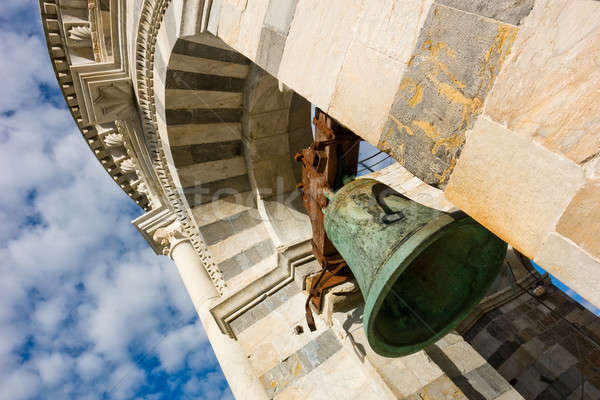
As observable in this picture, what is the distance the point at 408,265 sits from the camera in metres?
1.58

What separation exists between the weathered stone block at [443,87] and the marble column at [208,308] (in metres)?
2.80

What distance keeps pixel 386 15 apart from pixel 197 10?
1.65 metres

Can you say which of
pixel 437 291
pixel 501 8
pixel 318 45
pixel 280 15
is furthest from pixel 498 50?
pixel 437 291

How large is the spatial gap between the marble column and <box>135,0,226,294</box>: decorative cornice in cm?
26

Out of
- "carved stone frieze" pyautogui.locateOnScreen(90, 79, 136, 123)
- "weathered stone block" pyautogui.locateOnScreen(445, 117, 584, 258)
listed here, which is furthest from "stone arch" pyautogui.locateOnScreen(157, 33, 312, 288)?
"weathered stone block" pyautogui.locateOnScreen(445, 117, 584, 258)

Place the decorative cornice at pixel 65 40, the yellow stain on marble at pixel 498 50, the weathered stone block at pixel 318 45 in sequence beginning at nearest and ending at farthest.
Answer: the yellow stain on marble at pixel 498 50
the weathered stone block at pixel 318 45
the decorative cornice at pixel 65 40

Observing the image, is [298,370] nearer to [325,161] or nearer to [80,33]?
[325,161]

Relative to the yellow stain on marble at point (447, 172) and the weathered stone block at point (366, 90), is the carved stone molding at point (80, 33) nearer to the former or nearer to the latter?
the weathered stone block at point (366, 90)

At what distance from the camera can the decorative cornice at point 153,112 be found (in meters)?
2.81

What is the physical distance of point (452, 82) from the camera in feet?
2.92

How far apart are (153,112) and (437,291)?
3466mm

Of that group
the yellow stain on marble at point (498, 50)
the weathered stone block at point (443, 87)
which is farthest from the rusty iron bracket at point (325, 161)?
the yellow stain on marble at point (498, 50)

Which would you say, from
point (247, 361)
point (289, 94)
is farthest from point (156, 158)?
point (247, 361)

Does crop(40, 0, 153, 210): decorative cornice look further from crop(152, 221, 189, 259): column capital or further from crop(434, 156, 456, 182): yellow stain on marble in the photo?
crop(434, 156, 456, 182): yellow stain on marble
